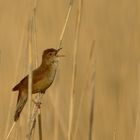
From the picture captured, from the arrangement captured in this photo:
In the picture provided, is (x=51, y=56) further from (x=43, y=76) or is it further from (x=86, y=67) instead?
(x=86, y=67)

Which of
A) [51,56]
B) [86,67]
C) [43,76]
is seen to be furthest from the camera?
[86,67]

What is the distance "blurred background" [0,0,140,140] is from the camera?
4930mm

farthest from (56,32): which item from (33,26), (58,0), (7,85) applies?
(33,26)

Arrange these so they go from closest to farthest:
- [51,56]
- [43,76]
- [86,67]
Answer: [43,76] < [51,56] < [86,67]

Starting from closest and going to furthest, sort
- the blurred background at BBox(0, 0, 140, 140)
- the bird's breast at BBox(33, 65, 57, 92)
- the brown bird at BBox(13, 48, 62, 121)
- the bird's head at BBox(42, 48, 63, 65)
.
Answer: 1. the brown bird at BBox(13, 48, 62, 121)
2. the bird's breast at BBox(33, 65, 57, 92)
3. the bird's head at BBox(42, 48, 63, 65)
4. the blurred background at BBox(0, 0, 140, 140)

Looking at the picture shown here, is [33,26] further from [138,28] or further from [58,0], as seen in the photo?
[58,0]

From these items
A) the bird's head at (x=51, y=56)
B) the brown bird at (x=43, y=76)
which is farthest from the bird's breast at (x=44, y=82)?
the bird's head at (x=51, y=56)

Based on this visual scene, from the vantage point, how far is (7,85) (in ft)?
18.9

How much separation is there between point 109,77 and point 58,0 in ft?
3.68

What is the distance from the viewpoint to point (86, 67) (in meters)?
5.08

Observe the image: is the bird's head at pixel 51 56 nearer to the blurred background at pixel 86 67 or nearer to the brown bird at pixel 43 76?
the brown bird at pixel 43 76

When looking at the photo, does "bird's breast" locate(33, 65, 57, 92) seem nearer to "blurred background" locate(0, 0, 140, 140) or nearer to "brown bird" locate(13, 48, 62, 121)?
"brown bird" locate(13, 48, 62, 121)

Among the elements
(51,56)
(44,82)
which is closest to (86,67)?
(51,56)

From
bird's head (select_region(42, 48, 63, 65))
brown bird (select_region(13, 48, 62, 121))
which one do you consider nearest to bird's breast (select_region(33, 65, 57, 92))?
brown bird (select_region(13, 48, 62, 121))
